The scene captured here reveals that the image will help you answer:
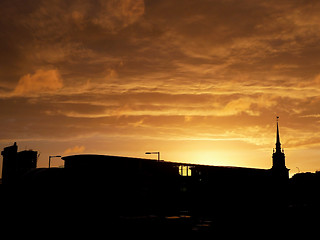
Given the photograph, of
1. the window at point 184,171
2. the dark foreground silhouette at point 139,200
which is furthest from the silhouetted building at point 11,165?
the window at point 184,171

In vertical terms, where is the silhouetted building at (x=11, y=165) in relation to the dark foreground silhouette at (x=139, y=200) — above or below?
above

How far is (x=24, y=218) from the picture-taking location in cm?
4184

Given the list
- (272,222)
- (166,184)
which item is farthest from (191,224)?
(166,184)

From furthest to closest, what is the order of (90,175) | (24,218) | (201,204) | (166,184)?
(201,204) < (166,184) < (90,175) < (24,218)

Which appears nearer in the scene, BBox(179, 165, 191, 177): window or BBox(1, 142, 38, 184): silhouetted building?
BBox(1, 142, 38, 184): silhouetted building

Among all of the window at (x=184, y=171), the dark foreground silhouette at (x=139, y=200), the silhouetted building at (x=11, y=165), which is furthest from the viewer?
the window at (x=184, y=171)

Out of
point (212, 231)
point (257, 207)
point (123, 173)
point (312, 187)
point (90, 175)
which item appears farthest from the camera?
point (312, 187)

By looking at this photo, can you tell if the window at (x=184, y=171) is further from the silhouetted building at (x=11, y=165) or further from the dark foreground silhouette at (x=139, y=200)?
the silhouetted building at (x=11, y=165)

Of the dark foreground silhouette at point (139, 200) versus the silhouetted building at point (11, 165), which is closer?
the dark foreground silhouette at point (139, 200)

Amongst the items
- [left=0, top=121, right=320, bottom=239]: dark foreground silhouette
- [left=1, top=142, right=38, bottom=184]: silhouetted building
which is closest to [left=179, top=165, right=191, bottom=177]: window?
[left=0, top=121, right=320, bottom=239]: dark foreground silhouette

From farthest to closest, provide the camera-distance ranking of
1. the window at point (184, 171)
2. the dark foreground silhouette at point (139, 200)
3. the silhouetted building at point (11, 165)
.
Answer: the window at point (184, 171) → the silhouetted building at point (11, 165) → the dark foreground silhouette at point (139, 200)

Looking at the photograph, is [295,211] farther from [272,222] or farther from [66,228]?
[66,228]

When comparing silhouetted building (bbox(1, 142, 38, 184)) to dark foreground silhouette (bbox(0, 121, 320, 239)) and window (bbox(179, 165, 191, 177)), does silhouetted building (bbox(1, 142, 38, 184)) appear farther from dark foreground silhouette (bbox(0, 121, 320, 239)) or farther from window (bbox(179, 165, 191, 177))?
window (bbox(179, 165, 191, 177))

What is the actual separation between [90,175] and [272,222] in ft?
86.5
